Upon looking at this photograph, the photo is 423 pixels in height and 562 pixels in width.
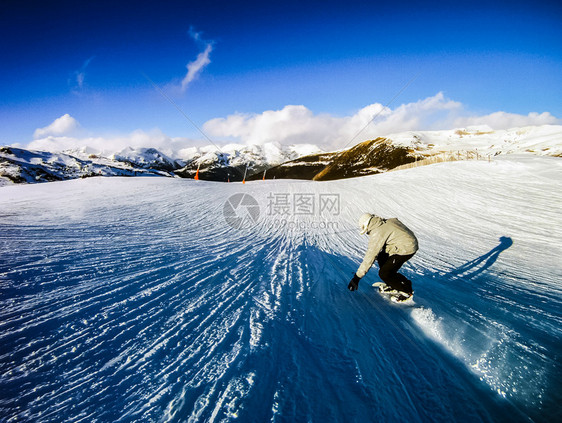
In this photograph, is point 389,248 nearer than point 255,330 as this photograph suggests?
No

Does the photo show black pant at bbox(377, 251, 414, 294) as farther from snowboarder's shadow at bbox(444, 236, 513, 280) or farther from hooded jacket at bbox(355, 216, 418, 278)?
snowboarder's shadow at bbox(444, 236, 513, 280)

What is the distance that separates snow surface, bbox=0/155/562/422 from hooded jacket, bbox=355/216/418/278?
0.92 m

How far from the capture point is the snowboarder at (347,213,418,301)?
397 cm

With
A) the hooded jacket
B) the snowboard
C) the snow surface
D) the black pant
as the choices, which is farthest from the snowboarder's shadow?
the hooded jacket

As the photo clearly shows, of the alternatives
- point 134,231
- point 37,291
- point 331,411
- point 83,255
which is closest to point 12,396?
point 37,291

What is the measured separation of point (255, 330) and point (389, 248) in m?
2.51

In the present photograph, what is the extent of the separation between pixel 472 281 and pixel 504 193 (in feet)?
41.7

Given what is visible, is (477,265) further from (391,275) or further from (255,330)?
(255,330)

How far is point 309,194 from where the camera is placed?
18.5m

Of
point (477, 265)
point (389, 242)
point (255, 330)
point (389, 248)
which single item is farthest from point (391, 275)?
point (477, 265)

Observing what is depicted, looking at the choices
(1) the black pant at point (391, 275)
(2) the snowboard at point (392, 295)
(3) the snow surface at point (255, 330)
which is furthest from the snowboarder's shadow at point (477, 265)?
(1) the black pant at point (391, 275)

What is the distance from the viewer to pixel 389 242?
13.3ft

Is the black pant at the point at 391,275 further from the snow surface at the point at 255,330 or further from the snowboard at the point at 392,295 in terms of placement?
the snow surface at the point at 255,330

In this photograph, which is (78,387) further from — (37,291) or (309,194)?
(309,194)
